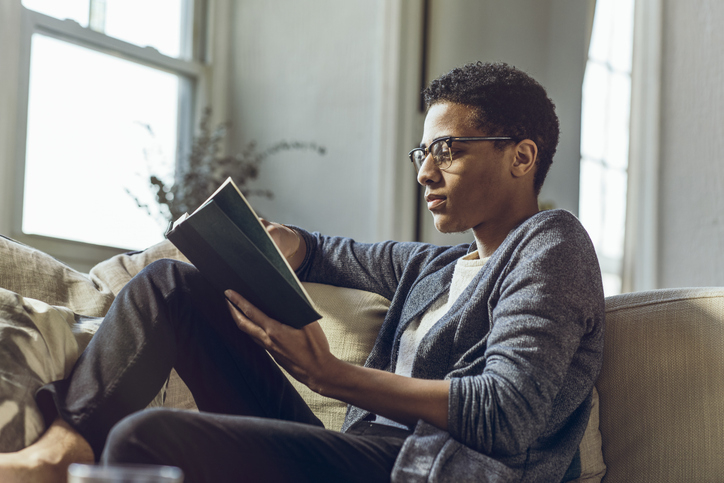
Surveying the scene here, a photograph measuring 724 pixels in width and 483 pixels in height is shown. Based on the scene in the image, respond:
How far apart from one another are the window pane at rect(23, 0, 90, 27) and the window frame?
4 centimetres

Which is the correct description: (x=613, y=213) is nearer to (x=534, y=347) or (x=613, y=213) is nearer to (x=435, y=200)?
(x=435, y=200)

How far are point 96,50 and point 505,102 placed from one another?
1988 millimetres

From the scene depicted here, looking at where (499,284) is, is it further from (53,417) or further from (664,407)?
(53,417)

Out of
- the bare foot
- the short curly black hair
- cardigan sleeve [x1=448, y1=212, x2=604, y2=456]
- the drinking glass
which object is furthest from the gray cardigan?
the drinking glass

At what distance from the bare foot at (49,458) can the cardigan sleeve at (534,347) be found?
52 cm

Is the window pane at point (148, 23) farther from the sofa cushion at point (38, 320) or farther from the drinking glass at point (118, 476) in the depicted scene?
the drinking glass at point (118, 476)

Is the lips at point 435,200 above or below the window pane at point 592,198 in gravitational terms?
below

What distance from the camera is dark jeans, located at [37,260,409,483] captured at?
0.90 m

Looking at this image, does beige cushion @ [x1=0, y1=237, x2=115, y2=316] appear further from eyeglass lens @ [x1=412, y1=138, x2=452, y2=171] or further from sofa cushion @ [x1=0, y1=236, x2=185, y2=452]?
eyeglass lens @ [x1=412, y1=138, x2=452, y2=171]

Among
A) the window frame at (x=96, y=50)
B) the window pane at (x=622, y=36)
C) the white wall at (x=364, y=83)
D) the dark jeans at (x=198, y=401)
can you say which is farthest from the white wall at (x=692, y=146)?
the window frame at (x=96, y=50)

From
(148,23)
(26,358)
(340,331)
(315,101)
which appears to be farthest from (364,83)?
(26,358)

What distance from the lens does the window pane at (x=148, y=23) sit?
286 centimetres

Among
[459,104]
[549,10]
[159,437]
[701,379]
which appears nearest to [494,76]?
[459,104]

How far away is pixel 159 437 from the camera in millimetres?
871
